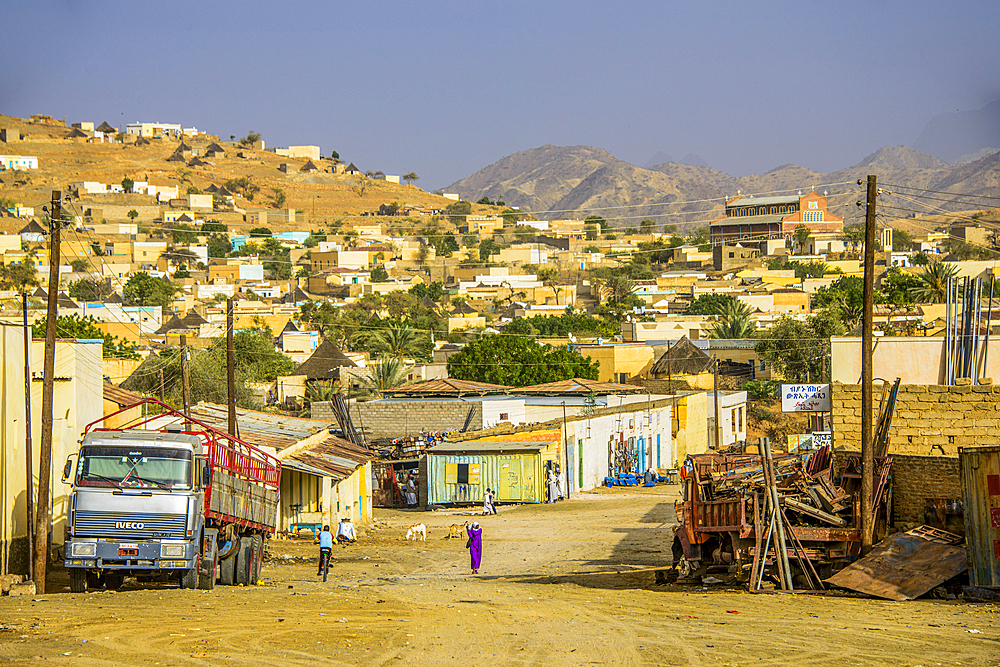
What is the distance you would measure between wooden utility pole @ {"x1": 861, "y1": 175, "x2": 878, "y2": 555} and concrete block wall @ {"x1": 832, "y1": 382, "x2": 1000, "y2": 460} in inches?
125

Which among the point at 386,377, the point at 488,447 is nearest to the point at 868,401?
the point at 488,447

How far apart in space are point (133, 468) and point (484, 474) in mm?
17776

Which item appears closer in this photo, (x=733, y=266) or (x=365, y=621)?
(x=365, y=621)

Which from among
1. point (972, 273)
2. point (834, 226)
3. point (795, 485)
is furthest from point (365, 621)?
point (834, 226)

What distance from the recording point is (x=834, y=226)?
197 metres

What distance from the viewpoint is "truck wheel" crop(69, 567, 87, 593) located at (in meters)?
16.0

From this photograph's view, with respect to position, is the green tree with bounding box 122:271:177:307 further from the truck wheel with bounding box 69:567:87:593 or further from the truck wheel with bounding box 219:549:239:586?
the truck wheel with bounding box 69:567:87:593

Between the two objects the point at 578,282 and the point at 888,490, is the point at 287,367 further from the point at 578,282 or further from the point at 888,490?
the point at 578,282

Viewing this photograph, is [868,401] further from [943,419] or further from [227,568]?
[227,568]

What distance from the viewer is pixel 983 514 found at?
13.9m

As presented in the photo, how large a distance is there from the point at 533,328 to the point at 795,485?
81.0 m

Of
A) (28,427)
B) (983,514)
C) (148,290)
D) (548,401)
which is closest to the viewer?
(983,514)

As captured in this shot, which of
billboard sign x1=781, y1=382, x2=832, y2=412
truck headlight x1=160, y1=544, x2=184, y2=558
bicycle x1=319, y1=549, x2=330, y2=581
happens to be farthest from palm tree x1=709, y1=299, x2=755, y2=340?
truck headlight x1=160, y1=544, x2=184, y2=558

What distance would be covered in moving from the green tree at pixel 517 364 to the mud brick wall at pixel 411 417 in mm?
19521
